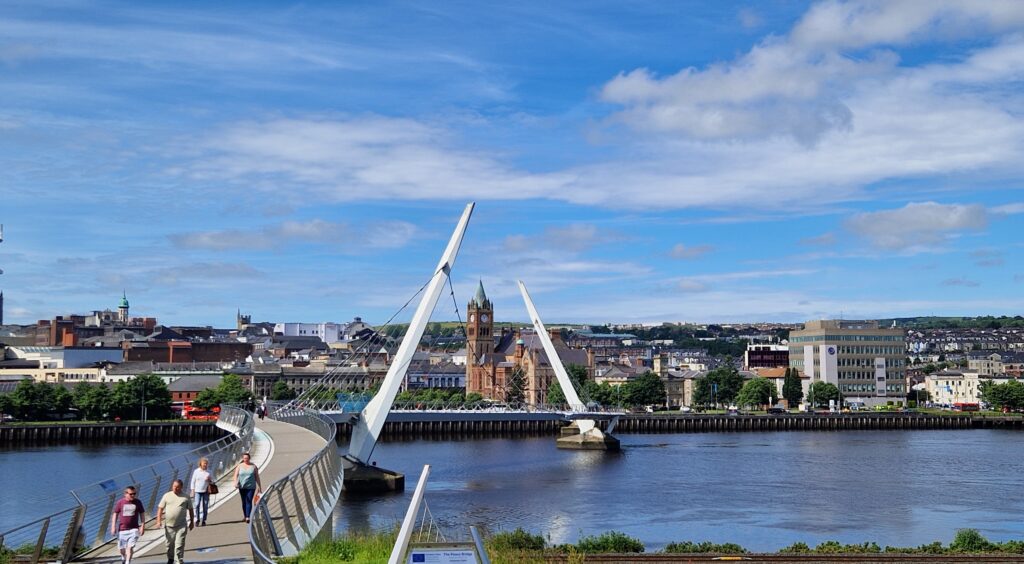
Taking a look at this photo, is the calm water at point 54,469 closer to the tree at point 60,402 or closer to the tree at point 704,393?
the tree at point 60,402

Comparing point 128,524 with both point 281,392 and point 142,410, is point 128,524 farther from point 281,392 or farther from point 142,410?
point 281,392

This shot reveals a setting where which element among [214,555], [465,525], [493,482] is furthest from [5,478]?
[214,555]

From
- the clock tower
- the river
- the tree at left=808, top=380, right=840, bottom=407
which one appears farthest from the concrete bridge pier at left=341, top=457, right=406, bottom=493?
the clock tower

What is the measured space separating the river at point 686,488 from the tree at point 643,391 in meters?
40.0

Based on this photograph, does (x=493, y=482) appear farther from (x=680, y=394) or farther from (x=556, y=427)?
(x=680, y=394)

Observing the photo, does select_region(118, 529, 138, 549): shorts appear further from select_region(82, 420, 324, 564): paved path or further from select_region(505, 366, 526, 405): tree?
select_region(505, 366, 526, 405): tree

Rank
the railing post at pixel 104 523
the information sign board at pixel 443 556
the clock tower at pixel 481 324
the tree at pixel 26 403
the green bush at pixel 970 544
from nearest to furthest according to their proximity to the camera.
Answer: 1. the information sign board at pixel 443 556
2. the railing post at pixel 104 523
3. the green bush at pixel 970 544
4. the tree at pixel 26 403
5. the clock tower at pixel 481 324

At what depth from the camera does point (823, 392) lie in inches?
4988

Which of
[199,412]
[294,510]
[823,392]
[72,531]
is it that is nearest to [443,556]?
[72,531]

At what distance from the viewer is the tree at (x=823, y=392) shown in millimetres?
126375

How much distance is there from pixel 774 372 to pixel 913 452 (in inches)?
3232

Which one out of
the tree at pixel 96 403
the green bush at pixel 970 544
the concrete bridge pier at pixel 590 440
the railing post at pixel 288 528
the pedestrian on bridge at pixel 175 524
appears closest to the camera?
the pedestrian on bridge at pixel 175 524

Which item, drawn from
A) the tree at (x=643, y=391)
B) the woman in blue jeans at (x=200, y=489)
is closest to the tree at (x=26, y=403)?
the tree at (x=643, y=391)

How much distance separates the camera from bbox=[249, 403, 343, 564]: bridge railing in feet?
42.5
